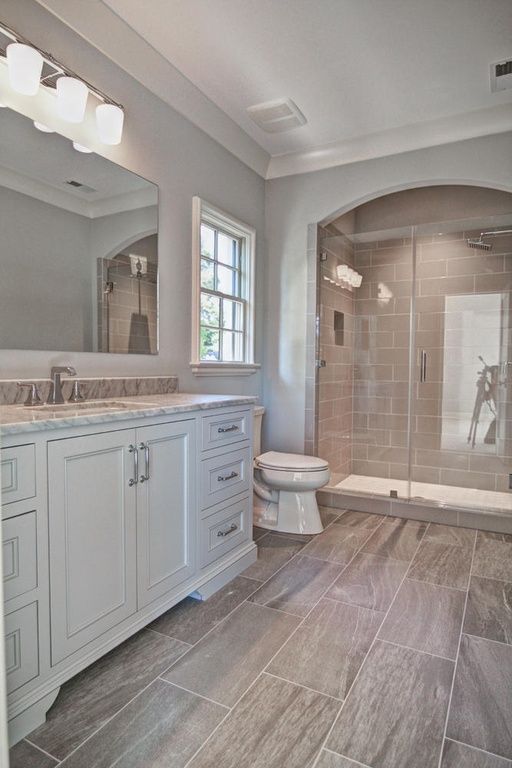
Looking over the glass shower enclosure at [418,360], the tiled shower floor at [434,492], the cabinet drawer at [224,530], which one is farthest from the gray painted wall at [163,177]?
the tiled shower floor at [434,492]

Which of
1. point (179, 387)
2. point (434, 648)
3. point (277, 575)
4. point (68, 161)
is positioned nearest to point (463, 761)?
point (434, 648)

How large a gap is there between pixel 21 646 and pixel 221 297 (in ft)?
7.44

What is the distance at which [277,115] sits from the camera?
110 inches

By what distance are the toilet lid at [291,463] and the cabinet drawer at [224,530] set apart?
1.49 feet

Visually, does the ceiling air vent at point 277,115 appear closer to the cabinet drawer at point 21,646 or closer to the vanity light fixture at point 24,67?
the vanity light fixture at point 24,67

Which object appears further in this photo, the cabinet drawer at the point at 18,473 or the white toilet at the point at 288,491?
the white toilet at the point at 288,491

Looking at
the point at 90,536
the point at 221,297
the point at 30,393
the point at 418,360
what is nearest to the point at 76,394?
the point at 30,393

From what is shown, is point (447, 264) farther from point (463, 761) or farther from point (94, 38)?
point (463, 761)

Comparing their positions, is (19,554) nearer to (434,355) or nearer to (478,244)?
(434,355)

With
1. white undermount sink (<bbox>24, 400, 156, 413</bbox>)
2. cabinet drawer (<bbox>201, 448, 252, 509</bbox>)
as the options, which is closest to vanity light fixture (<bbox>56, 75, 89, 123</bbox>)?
white undermount sink (<bbox>24, 400, 156, 413</bbox>)

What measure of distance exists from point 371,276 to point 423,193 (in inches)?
30.5

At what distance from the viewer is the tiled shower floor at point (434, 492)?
3078 mm

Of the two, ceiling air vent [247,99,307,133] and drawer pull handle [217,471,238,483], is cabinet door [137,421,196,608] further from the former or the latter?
ceiling air vent [247,99,307,133]

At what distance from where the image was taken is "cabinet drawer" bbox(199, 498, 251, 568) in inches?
77.6
